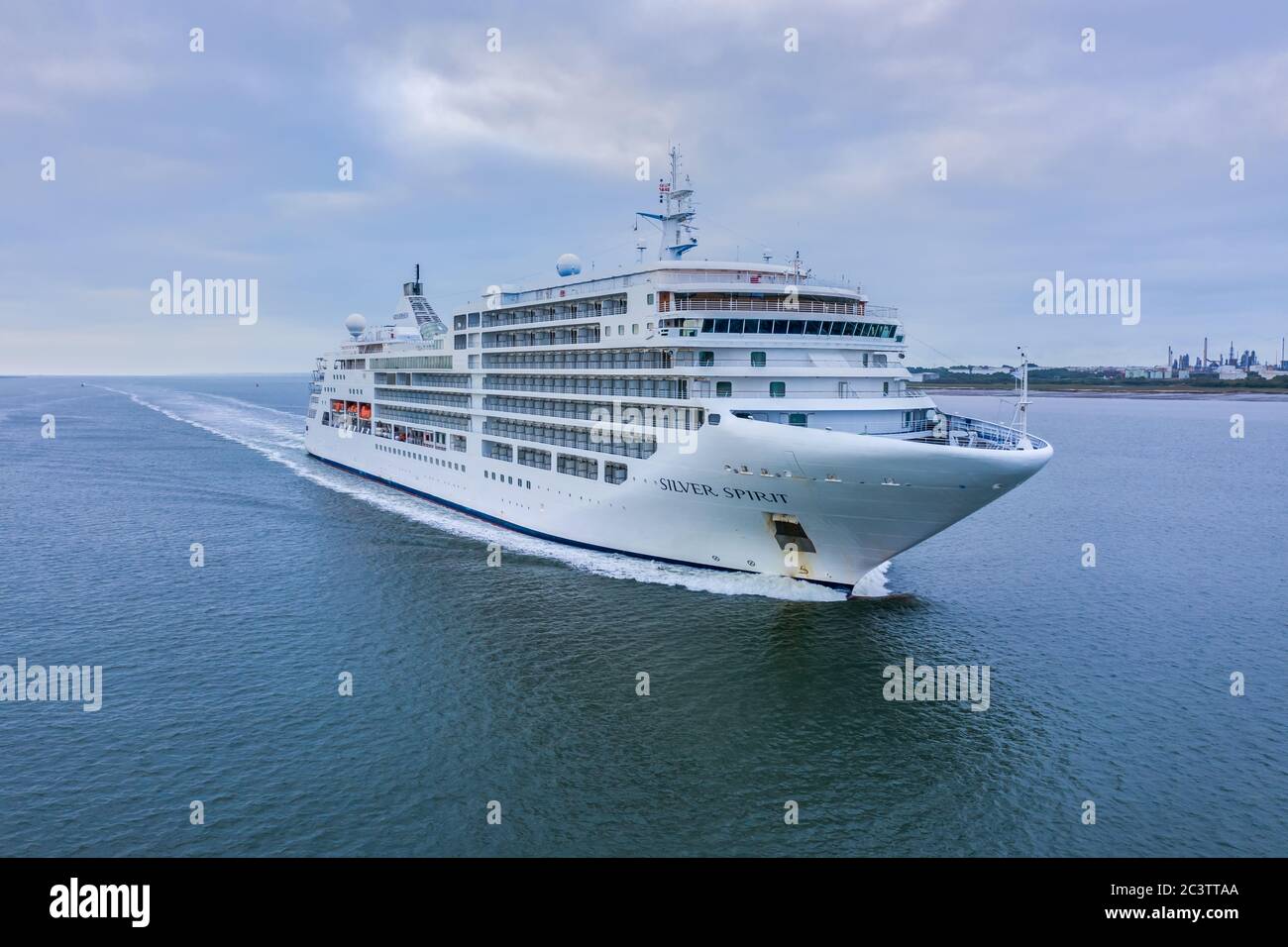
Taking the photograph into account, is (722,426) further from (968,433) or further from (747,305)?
(968,433)

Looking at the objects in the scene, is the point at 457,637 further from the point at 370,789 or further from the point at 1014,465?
the point at 1014,465

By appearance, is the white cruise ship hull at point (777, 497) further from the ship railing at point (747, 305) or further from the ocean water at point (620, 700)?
the ship railing at point (747, 305)

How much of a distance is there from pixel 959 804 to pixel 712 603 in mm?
13458

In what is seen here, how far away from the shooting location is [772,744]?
21.0 metres

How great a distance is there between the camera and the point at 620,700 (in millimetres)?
23406

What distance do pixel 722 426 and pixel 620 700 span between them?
35.3ft

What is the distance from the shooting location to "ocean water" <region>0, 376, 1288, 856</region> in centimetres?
1761

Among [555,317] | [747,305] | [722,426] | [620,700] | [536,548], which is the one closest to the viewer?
[620,700]

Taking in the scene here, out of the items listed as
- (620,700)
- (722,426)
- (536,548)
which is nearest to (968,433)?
(722,426)

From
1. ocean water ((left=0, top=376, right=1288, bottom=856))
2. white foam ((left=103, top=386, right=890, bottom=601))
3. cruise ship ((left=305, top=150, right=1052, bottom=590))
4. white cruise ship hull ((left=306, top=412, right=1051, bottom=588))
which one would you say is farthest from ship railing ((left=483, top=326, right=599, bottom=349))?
ocean water ((left=0, top=376, right=1288, bottom=856))

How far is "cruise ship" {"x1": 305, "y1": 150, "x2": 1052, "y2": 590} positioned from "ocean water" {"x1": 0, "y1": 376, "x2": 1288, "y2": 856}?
7.91 feet

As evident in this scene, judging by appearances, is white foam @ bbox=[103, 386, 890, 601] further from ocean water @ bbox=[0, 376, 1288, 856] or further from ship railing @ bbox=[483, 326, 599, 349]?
ship railing @ bbox=[483, 326, 599, 349]
